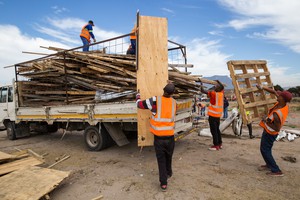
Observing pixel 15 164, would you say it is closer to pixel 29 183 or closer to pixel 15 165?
pixel 15 165

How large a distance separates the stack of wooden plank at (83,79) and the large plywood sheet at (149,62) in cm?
85

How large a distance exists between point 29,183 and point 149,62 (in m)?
3.11

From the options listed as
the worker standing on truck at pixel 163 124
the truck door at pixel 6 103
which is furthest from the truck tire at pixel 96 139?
the truck door at pixel 6 103

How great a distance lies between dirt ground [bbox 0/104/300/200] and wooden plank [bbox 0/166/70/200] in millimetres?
279

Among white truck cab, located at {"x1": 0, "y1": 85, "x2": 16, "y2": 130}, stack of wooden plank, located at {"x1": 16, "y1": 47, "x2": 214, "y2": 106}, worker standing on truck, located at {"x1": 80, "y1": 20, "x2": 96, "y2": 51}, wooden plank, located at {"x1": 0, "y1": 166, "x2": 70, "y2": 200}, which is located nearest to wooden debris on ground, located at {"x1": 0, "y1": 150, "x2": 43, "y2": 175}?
wooden plank, located at {"x1": 0, "y1": 166, "x2": 70, "y2": 200}

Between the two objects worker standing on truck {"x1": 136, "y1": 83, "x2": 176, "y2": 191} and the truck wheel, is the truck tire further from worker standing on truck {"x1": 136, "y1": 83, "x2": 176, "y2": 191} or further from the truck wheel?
the truck wheel

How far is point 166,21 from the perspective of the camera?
4.45 metres

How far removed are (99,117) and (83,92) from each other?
1.23 metres

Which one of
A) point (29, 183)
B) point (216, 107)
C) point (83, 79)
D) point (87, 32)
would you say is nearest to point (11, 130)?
point (83, 79)

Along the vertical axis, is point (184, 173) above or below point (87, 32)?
below

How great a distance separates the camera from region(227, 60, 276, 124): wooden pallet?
15.3ft

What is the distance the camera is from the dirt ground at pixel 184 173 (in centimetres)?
342

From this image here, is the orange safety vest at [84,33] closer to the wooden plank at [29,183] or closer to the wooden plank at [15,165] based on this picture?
the wooden plank at [15,165]

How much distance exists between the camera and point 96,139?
6062 millimetres
